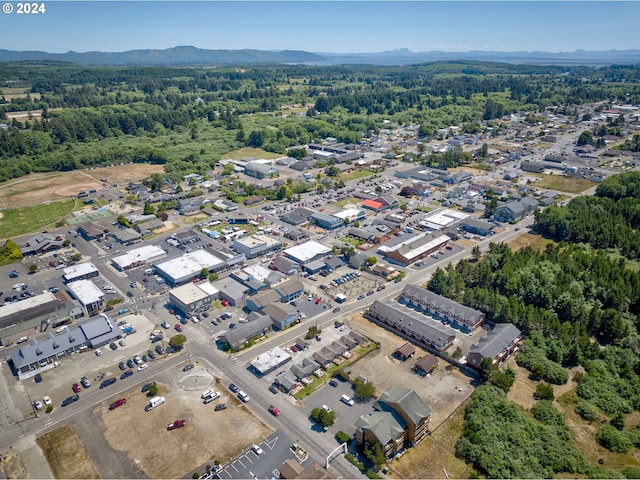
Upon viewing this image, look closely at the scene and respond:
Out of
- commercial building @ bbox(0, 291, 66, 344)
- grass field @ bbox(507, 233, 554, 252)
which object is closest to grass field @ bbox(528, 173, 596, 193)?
grass field @ bbox(507, 233, 554, 252)

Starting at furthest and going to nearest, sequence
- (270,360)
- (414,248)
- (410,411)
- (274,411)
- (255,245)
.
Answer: (255,245) → (414,248) → (270,360) → (274,411) → (410,411)

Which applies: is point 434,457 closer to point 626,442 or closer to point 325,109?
point 626,442

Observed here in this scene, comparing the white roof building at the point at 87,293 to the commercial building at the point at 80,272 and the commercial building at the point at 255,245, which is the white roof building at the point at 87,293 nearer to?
the commercial building at the point at 80,272

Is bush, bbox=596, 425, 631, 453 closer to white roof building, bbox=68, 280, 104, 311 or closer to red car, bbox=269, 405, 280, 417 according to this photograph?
red car, bbox=269, 405, 280, 417

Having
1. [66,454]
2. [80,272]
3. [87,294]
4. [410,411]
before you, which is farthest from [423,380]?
[80,272]

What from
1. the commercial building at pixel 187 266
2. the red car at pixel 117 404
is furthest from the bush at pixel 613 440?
the commercial building at pixel 187 266

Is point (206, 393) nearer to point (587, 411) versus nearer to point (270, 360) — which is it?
point (270, 360)
